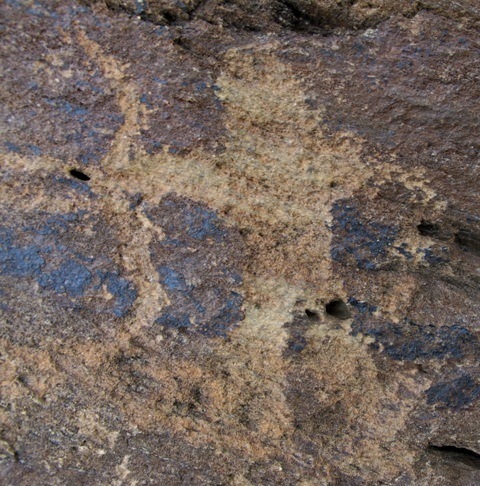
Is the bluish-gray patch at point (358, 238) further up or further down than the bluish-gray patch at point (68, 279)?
further up

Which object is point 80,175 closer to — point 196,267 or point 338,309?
point 196,267

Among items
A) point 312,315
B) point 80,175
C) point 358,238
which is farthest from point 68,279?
point 358,238

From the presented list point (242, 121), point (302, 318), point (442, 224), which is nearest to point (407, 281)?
point (442, 224)

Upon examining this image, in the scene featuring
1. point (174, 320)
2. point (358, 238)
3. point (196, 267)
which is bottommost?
point (174, 320)

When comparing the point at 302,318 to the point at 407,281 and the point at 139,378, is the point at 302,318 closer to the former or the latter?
the point at 407,281

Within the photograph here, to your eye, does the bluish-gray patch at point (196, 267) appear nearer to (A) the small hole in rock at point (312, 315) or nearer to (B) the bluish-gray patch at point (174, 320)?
(B) the bluish-gray patch at point (174, 320)

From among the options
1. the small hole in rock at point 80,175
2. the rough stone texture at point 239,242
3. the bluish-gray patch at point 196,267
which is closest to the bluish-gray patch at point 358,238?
the rough stone texture at point 239,242

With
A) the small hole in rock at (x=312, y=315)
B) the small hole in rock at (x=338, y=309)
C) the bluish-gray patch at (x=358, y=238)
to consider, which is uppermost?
the bluish-gray patch at (x=358, y=238)
